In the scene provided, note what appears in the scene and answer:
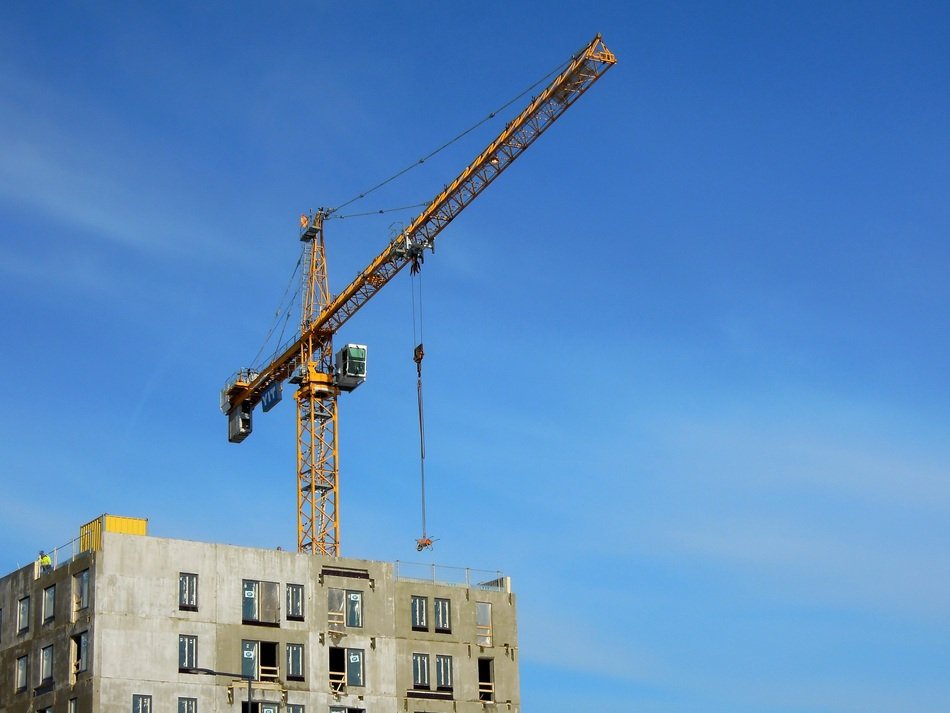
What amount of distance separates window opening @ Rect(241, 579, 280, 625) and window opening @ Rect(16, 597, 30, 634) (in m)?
16.0

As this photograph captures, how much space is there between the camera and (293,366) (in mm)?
179750

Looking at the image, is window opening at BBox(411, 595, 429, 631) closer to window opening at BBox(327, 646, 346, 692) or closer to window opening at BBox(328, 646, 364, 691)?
window opening at BBox(328, 646, 364, 691)

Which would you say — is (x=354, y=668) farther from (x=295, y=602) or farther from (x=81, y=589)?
(x=81, y=589)

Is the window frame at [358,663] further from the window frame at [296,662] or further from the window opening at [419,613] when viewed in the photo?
the window opening at [419,613]

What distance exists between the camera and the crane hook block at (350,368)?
175375mm

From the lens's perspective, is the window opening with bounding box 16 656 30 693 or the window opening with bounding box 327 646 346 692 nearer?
the window opening with bounding box 16 656 30 693

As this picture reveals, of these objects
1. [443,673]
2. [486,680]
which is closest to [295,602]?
[443,673]

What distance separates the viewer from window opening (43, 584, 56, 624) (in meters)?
123

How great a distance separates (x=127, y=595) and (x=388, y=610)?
20.1 m

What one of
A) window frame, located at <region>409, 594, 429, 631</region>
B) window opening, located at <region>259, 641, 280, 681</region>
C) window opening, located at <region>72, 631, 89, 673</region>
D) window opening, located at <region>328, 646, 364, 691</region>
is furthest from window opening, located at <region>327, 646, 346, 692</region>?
window opening, located at <region>72, 631, 89, 673</region>

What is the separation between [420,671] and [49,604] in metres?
27.1

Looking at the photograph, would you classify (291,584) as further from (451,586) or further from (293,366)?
(293,366)

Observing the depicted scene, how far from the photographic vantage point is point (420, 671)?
12888 centimetres

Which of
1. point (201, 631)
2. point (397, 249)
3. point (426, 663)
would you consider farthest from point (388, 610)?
point (397, 249)
